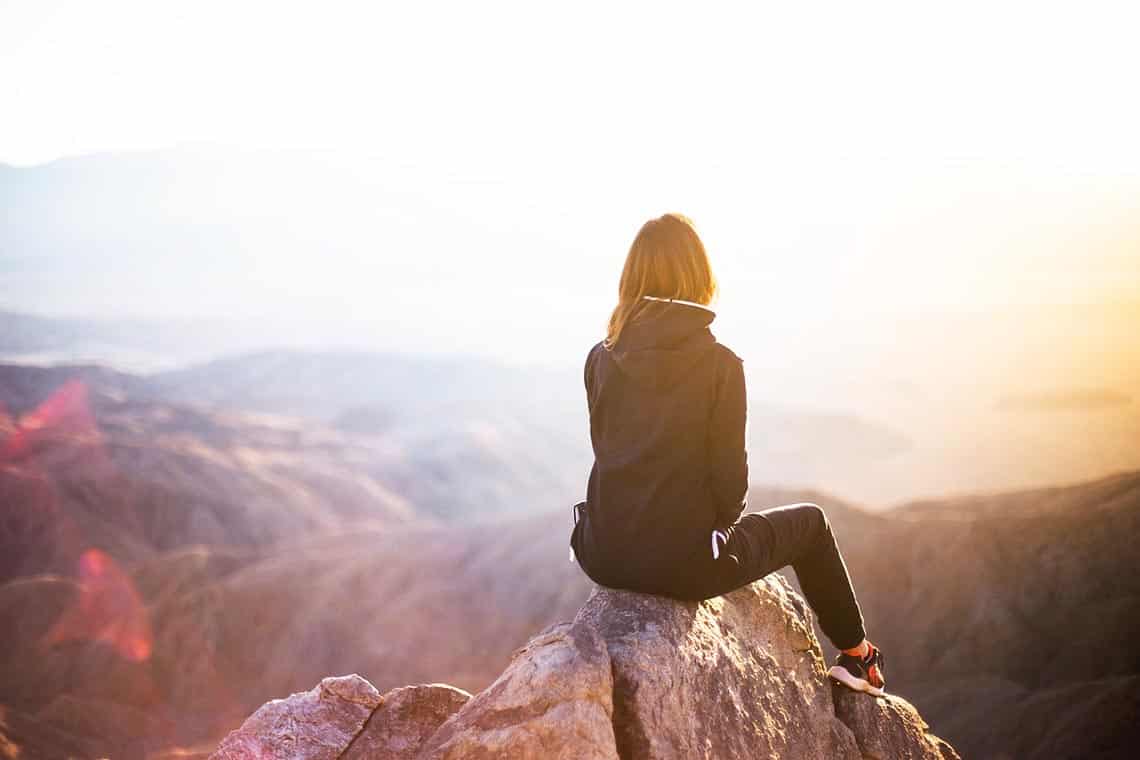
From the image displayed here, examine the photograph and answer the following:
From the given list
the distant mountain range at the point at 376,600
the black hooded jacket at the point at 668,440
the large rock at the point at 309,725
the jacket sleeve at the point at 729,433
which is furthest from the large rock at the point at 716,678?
the distant mountain range at the point at 376,600

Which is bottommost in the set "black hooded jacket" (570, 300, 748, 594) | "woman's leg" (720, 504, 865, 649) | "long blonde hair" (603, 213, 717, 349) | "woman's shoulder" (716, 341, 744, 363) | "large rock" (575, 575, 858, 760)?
"large rock" (575, 575, 858, 760)

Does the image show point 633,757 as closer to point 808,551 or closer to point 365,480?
point 808,551

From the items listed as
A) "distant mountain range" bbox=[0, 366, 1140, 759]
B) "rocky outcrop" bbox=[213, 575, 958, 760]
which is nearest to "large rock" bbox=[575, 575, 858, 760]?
"rocky outcrop" bbox=[213, 575, 958, 760]

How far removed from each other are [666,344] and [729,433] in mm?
Answer: 501

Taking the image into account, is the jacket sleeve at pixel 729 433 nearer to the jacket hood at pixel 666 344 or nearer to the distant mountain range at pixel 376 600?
the jacket hood at pixel 666 344

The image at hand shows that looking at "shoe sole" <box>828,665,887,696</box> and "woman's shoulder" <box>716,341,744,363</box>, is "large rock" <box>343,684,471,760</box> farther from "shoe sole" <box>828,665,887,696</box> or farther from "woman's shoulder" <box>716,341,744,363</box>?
"woman's shoulder" <box>716,341,744,363</box>

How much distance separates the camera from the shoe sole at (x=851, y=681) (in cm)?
533

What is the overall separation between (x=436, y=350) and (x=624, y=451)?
16785cm

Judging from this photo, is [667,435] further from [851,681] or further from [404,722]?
[404,722]

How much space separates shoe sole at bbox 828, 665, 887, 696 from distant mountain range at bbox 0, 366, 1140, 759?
8440 millimetres

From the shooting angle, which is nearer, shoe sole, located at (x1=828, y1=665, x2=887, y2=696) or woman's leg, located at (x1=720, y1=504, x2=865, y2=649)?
woman's leg, located at (x1=720, y1=504, x2=865, y2=649)

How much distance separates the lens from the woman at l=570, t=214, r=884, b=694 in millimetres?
4172

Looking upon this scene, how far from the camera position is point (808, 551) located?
16.6ft

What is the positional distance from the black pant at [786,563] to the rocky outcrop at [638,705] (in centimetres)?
29
